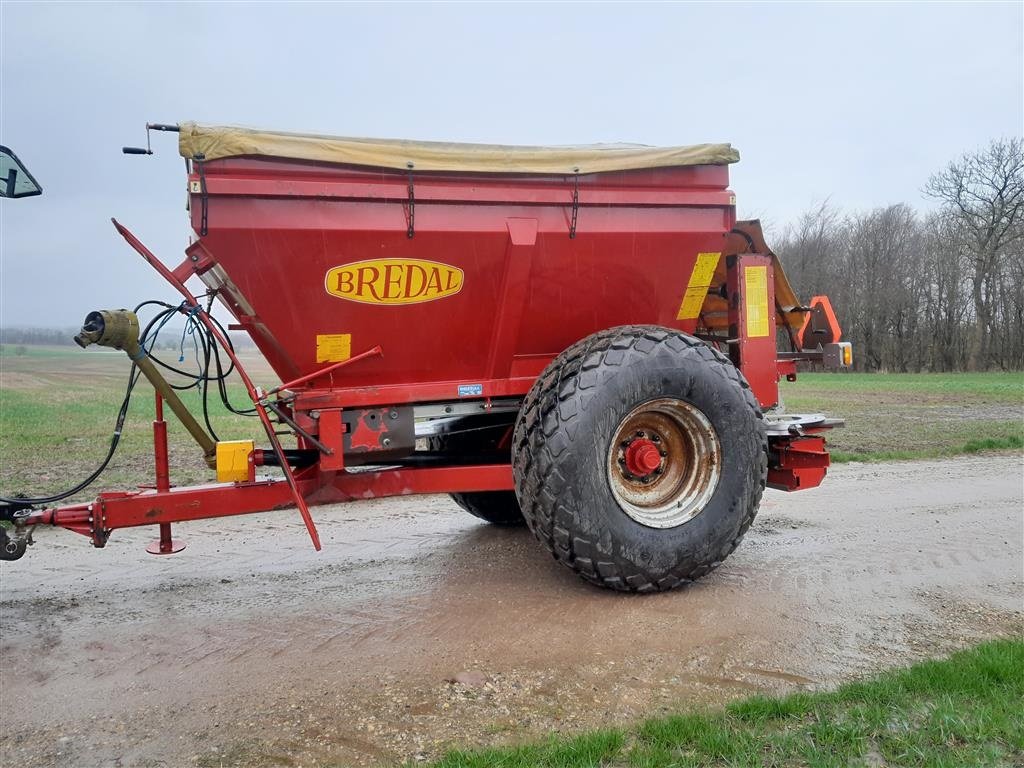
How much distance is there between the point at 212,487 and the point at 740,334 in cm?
346

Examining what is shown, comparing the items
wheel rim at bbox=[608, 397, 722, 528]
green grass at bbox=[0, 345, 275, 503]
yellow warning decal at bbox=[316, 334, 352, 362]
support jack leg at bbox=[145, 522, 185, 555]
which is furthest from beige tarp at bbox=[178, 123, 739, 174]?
support jack leg at bbox=[145, 522, 185, 555]

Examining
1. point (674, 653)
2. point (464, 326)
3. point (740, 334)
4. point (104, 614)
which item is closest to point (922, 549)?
point (740, 334)

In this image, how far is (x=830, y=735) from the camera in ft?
8.96

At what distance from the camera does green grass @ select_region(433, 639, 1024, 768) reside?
8.50 ft

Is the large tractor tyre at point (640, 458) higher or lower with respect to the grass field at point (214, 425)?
higher

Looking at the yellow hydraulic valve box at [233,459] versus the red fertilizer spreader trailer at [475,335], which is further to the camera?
the yellow hydraulic valve box at [233,459]

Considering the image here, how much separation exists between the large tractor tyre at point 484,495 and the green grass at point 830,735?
287cm

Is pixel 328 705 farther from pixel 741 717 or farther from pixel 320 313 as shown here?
pixel 320 313

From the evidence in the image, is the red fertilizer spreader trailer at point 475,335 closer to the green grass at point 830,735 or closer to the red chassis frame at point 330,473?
the red chassis frame at point 330,473

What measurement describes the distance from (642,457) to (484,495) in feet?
5.85

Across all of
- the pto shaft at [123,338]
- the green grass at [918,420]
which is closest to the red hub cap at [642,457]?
the pto shaft at [123,338]

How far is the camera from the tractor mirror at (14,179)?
3434 millimetres

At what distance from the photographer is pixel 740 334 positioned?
4.99 meters

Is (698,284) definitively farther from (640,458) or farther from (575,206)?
(640,458)
